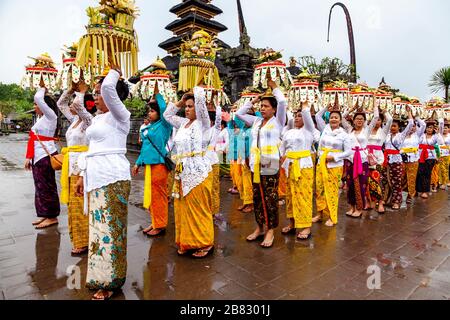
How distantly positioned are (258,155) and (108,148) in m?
1.96

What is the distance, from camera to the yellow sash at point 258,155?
149 inches

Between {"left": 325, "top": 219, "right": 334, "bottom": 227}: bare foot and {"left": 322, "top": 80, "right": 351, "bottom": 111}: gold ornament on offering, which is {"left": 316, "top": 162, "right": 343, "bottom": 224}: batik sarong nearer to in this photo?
{"left": 325, "top": 219, "right": 334, "bottom": 227}: bare foot

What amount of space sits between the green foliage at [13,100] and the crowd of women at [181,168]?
50598mm

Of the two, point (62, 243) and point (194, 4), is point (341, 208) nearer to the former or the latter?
point (62, 243)

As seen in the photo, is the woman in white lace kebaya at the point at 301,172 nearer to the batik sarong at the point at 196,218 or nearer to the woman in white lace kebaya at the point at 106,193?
the batik sarong at the point at 196,218

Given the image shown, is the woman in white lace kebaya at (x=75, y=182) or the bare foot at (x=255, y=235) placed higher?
the woman in white lace kebaya at (x=75, y=182)

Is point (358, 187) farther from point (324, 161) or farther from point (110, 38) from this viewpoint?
point (110, 38)

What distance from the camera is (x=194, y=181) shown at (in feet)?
11.2

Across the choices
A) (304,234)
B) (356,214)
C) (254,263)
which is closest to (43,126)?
(254,263)

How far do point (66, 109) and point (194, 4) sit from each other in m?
20.4

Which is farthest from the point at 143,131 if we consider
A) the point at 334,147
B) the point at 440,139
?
the point at 440,139

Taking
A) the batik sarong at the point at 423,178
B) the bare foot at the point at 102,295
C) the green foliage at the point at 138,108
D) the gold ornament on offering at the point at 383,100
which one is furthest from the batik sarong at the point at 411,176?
the green foliage at the point at 138,108

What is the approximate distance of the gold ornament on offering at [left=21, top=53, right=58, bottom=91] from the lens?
12.8 ft

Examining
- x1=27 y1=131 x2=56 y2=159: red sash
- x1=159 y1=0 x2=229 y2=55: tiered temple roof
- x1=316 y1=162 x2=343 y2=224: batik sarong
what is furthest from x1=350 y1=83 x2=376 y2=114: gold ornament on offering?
x1=159 y1=0 x2=229 y2=55: tiered temple roof
